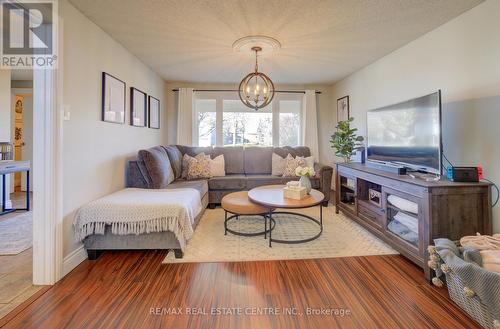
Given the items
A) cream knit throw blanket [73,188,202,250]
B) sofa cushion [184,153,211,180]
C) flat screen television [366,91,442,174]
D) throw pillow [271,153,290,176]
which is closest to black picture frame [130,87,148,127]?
sofa cushion [184,153,211,180]

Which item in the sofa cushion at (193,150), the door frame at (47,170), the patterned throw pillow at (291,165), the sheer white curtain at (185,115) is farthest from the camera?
the sheer white curtain at (185,115)

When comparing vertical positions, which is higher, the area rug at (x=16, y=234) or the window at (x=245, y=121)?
the window at (x=245, y=121)

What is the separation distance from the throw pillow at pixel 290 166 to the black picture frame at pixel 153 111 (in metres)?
2.47

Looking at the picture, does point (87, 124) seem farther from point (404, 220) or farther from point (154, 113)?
point (404, 220)

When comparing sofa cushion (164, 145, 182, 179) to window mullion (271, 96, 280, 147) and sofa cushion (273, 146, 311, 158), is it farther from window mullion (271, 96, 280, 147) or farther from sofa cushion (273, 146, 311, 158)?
window mullion (271, 96, 280, 147)

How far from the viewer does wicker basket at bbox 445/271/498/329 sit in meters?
1.33

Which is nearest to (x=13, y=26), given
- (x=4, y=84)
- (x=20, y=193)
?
(x=4, y=84)

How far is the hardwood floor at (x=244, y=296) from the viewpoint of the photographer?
1437 mm

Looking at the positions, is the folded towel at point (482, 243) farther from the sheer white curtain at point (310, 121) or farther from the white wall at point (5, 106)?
the white wall at point (5, 106)

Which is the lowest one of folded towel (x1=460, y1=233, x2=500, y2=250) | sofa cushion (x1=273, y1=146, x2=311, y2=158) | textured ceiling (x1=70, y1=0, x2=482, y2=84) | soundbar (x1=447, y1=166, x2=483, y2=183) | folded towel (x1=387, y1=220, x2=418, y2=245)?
folded towel (x1=387, y1=220, x2=418, y2=245)

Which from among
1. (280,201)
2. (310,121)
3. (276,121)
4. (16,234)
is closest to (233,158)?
(276,121)

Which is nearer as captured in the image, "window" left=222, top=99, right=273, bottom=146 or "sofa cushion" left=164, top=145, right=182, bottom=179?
"sofa cushion" left=164, top=145, right=182, bottom=179

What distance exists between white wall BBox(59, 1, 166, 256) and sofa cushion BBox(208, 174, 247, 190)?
1.31 metres

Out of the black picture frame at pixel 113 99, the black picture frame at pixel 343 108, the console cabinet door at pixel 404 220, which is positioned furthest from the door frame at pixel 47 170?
the black picture frame at pixel 343 108
